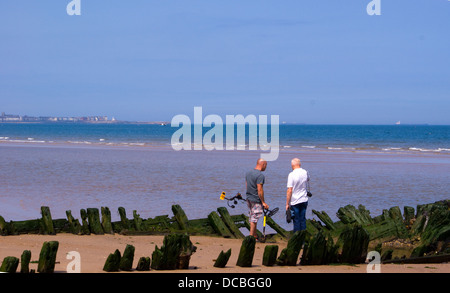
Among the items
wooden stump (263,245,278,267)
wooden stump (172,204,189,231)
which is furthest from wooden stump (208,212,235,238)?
wooden stump (263,245,278,267)

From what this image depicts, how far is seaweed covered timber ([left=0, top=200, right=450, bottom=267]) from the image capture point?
29.9ft

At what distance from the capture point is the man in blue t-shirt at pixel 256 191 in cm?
1096

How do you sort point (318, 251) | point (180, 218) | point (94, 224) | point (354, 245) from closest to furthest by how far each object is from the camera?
point (318, 251)
point (354, 245)
point (94, 224)
point (180, 218)

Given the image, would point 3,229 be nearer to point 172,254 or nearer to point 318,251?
point 172,254

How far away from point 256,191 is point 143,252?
240 cm

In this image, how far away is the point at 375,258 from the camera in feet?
32.1

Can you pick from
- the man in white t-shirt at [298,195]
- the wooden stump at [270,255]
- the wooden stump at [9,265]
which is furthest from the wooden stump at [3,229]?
the man in white t-shirt at [298,195]

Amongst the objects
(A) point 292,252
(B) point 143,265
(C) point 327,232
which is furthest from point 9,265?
(C) point 327,232

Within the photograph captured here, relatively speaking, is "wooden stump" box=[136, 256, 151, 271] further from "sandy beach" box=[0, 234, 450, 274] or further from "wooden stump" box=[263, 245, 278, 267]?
"wooden stump" box=[263, 245, 278, 267]

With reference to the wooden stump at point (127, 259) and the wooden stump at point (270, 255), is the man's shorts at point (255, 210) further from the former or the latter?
the wooden stump at point (127, 259)

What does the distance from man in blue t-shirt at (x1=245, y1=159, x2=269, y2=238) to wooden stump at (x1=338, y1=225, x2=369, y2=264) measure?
2072mm

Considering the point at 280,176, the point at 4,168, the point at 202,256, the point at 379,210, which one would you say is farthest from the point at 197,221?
the point at 4,168

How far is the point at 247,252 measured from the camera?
8.61m
